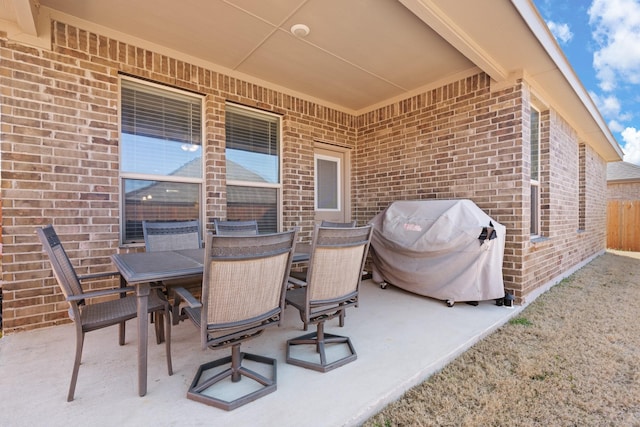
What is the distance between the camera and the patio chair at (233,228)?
3381 mm

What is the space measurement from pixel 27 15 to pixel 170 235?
2231mm

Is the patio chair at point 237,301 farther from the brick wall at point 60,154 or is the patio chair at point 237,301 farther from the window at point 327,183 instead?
the window at point 327,183

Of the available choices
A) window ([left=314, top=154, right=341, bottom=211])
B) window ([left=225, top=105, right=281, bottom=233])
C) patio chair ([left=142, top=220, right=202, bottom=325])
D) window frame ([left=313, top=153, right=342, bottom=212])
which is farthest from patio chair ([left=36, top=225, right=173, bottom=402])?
window ([left=314, top=154, right=341, bottom=211])

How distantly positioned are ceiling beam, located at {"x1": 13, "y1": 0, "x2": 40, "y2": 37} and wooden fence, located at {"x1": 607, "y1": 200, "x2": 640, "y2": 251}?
15019mm

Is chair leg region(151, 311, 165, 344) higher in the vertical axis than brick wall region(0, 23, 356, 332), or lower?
lower

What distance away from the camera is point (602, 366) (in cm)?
221

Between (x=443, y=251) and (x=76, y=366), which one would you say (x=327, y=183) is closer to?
(x=443, y=251)

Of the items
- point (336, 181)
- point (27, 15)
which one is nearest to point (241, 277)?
point (27, 15)

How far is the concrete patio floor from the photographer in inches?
62.0

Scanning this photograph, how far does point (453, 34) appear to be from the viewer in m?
2.74

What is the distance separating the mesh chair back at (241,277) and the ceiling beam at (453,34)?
2221 mm

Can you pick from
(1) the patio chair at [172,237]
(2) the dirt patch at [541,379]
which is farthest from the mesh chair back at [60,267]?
(2) the dirt patch at [541,379]

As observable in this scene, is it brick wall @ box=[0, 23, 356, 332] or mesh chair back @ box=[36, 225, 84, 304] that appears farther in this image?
brick wall @ box=[0, 23, 356, 332]

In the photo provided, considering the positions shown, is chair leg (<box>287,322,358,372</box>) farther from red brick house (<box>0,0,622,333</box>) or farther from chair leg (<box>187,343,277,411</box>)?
red brick house (<box>0,0,622,333</box>)
